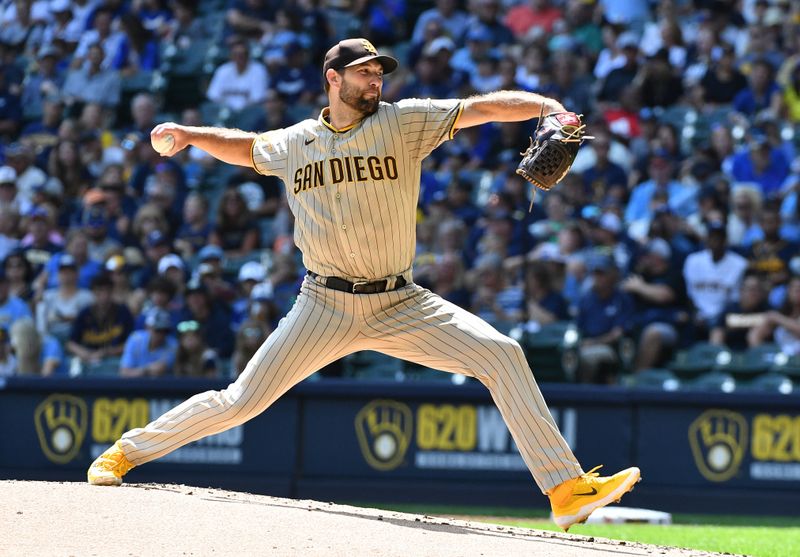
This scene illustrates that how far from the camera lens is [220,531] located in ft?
16.9

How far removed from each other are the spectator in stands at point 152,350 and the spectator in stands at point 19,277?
1.66m

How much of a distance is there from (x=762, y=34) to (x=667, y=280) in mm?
3690

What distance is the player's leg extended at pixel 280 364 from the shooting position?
582 centimetres

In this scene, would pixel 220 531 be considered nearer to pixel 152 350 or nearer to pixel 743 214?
pixel 152 350

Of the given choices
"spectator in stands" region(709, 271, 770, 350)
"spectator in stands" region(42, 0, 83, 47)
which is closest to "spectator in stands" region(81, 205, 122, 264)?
Answer: "spectator in stands" region(42, 0, 83, 47)

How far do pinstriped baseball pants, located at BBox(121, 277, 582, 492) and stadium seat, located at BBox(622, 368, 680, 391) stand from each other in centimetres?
519

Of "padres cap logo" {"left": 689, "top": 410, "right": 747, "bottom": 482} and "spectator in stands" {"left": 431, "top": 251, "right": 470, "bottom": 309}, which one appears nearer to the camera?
"padres cap logo" {"left": 689, "top": 410, "right": 747, "bottom": 482}

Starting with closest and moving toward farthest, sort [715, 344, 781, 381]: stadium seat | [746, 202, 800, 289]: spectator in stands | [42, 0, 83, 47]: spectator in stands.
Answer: [715, 344, 781, 381]: stadium seat < [746, 202, 800, 289]: spectator in stands < [42, 0, 83, 47]: spectator in stands

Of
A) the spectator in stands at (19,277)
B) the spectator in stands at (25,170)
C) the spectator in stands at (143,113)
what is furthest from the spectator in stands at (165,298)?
the spectator in stands at (143,113)

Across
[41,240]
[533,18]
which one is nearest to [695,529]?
[41,240]

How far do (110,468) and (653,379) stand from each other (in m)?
5.93

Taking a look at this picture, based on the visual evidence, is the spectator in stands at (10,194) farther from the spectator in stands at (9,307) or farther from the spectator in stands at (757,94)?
the spectator in stands at (757,94)

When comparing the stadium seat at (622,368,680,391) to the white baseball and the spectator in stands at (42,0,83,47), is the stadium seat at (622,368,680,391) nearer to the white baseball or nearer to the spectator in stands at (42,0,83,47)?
the white baseball

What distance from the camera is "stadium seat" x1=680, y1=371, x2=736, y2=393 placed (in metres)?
10.6
